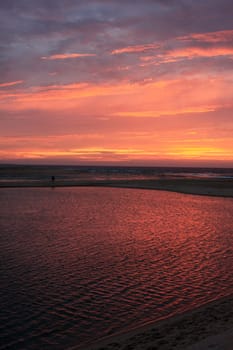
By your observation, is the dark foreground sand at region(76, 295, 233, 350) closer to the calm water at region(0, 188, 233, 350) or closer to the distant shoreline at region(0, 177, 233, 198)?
the calm water at region(0, 188, 233, 350)

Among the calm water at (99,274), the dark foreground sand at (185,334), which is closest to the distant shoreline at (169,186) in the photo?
the calm water at (99,274)

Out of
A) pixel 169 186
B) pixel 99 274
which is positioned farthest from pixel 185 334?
pixel 169 186

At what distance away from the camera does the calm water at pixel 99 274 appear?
8.31 m

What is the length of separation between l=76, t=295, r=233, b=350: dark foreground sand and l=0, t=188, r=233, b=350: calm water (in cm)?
52

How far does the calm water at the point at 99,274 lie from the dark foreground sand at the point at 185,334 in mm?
518

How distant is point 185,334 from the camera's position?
725 centimetres

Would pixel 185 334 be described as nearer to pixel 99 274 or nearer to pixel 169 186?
pixel 99 274

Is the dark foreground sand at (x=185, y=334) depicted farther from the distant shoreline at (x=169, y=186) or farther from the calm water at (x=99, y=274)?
the distant shoreline at (x=169, y=186)

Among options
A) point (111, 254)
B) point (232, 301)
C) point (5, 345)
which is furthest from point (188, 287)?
point (5, 345)

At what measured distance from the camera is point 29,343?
7.40 m

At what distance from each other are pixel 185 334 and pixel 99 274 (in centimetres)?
509

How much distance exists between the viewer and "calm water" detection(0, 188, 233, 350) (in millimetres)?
8312

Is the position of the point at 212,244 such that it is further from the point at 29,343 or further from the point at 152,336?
the point at 29,343

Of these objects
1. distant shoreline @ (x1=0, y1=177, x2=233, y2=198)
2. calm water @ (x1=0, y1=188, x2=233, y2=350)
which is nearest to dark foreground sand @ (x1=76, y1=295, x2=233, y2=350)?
calm water @ (x1=0, y1=188, x2=233, y2=350)
